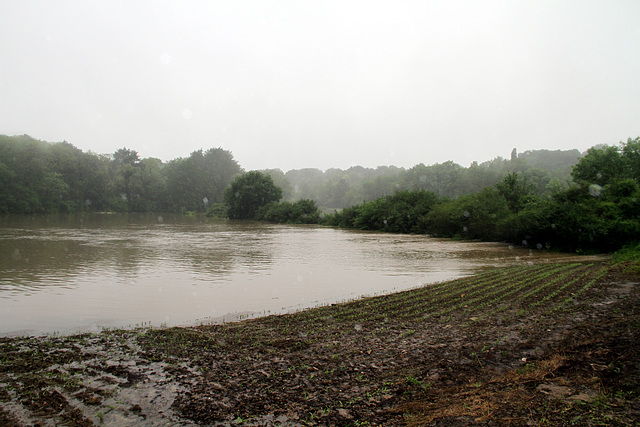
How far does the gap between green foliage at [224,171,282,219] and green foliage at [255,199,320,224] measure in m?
5.41

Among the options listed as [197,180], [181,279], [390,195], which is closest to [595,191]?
[390,195]

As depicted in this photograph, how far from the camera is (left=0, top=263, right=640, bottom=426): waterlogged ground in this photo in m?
4.02

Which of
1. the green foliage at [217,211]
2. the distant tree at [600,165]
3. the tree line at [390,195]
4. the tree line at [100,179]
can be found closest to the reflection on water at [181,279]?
the tree line at [390,195]

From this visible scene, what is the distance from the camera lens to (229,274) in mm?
14141

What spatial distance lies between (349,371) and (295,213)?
5829 cm

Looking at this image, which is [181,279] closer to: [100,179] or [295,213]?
[295,213]

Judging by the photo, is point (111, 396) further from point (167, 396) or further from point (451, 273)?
point (451, 273)

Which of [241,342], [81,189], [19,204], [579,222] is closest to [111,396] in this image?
[241,342]

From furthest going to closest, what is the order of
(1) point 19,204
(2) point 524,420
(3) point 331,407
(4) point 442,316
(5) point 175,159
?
1. (5) point 175,159
2. (1) point 19,204
3. (4) point 442,316
4. (3) point 331,407
5. (2) point 524,420

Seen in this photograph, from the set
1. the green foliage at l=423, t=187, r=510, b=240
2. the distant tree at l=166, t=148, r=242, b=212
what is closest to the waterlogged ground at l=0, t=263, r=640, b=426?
the green foliage at l=423, t=187, r=510, b=240

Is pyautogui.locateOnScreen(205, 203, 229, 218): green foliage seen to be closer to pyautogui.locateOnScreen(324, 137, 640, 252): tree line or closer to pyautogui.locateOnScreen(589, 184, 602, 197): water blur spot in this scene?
pyautogui.locateOnScreen(324, 137, 640, 252): tree line

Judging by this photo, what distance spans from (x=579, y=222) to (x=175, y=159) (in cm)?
10614

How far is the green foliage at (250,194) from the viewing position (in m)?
74.4

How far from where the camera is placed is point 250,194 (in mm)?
74125
